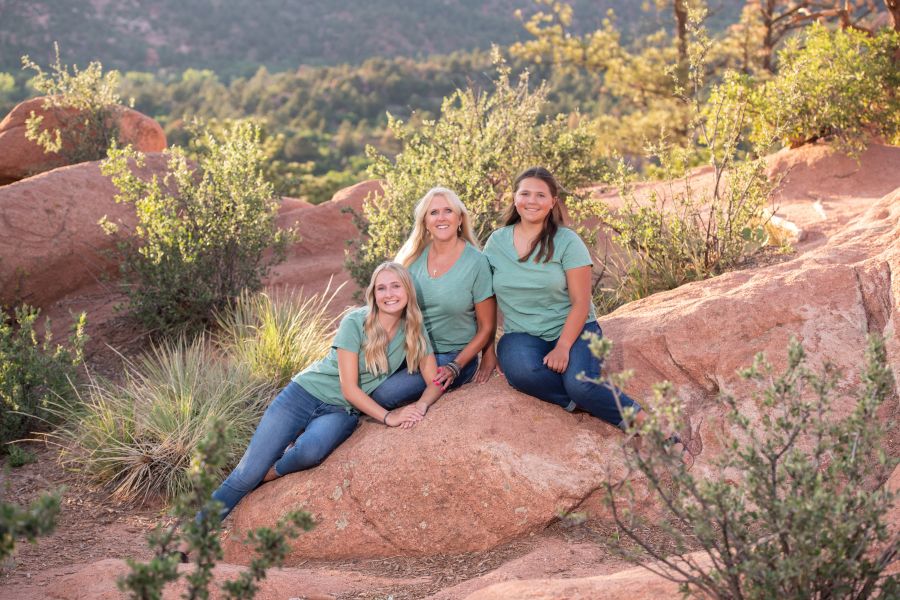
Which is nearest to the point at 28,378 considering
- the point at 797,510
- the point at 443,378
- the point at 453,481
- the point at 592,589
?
the point at 443,378

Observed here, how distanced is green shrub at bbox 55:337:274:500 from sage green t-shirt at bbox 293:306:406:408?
98 cm

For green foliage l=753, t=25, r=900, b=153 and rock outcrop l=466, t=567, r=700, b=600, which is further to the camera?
green foliage l=753, t=25, r=900, b=153

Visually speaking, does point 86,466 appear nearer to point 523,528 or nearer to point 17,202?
point 523,528

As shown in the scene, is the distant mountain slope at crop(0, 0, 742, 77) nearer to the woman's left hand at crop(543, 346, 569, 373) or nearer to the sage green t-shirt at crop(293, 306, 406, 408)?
the sage green t-shirt at crop(293, 306, 406, 408)

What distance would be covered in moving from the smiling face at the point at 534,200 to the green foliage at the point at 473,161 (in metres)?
2.11

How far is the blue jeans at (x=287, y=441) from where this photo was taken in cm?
434

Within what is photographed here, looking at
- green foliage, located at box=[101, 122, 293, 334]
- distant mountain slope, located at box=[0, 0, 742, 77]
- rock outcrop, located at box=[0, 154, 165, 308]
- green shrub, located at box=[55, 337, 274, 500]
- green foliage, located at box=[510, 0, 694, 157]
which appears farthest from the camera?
distant mountain slope, located at box=[0, 0, 742, 77]

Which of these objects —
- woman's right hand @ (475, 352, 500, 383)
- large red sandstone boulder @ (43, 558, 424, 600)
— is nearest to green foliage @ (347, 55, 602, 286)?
woman's right hand @ (475, 352, 500, 383)

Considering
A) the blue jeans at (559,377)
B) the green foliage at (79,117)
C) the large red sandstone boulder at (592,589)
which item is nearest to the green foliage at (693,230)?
the blue jeans at (559,377)

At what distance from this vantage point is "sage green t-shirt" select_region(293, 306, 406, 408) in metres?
4.38

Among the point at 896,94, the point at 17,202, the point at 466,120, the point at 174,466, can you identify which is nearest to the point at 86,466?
the point at 174,466

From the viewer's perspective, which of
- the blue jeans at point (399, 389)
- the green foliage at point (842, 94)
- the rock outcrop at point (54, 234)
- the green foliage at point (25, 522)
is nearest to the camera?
the green foliage at point (25, 522)

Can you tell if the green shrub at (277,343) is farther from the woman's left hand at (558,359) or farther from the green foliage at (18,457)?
the woman's left hand at (558,359)

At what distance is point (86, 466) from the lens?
5504 mm
